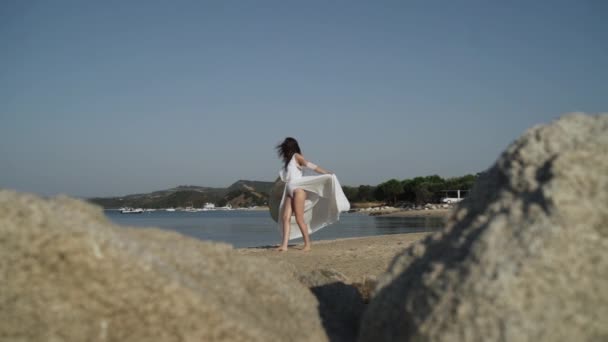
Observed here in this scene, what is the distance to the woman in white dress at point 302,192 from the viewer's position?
359 inches

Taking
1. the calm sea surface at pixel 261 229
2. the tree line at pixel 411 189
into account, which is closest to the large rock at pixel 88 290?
the calm sea surface at pixel 261 229

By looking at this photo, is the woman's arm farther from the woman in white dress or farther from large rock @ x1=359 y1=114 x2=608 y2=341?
large rock @ x1=359 y1=114 x2=608 y2=341

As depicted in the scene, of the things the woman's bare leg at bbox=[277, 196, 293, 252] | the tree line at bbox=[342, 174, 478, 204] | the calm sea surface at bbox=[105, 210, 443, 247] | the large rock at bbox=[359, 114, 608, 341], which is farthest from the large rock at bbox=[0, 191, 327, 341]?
the tree line at bbox=[342, 174, 478, 204]

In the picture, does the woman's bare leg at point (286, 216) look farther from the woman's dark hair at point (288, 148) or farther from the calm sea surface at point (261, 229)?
the calm sea surface at point (261, 229)

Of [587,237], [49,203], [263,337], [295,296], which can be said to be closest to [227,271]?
[295,296]

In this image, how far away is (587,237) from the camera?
1945 millimetres

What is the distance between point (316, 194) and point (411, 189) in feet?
323

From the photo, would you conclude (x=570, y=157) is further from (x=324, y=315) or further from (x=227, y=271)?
(x=227, y=271)

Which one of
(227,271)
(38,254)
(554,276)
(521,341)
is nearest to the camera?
(521,341)

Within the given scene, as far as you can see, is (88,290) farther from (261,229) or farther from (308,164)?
(261,229)

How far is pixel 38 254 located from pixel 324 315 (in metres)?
1.60

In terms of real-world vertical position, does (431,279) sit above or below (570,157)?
below

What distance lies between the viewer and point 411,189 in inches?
4141

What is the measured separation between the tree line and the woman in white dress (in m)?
83.8
